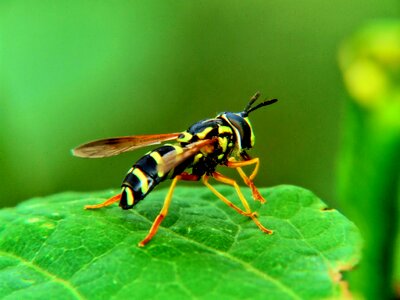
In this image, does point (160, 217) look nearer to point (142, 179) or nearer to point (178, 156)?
point (142, 179)

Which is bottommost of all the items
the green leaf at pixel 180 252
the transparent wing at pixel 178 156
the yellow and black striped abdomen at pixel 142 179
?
the green leaf at pixel 180 252

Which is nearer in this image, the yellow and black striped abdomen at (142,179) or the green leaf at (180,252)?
the green leaf at (180,252)

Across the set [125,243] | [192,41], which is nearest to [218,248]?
[125,243]

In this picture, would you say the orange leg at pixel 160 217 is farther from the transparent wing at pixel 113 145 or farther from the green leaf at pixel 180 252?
the transparent wing at pixel 113 145

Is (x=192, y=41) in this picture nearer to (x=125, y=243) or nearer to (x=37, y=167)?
(x=37, y=167)

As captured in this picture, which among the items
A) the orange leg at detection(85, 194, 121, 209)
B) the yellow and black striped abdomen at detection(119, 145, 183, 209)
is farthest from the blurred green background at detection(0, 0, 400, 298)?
the yellow and black striped abdomen at detection(119, 145, 183, 209)

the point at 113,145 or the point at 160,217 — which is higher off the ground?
the point at 113,145

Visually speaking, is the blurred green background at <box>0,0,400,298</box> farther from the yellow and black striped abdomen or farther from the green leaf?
the green leaf

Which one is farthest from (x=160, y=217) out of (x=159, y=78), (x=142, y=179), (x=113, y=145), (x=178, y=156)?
(x=159, y=78)

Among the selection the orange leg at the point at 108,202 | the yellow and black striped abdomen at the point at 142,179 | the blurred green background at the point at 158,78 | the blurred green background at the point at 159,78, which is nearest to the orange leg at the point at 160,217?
the yellow and black striped abdomen at the point at 142,179
